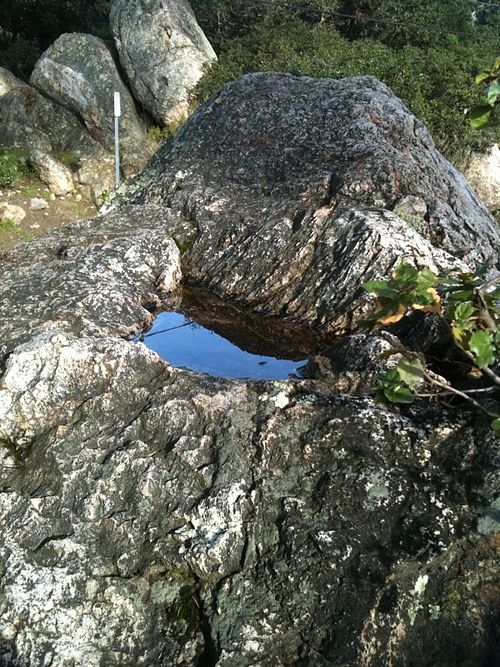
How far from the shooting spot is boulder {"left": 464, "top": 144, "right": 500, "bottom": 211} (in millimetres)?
14125

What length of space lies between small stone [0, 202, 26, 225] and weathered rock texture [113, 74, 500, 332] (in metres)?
6.82

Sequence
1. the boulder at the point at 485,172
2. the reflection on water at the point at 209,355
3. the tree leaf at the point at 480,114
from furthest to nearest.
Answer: the boulder at the point at 485,172, the reflection on water at the point at 209,355, the tree leaf at the point at 480,114

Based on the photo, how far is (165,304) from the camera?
15.0ft

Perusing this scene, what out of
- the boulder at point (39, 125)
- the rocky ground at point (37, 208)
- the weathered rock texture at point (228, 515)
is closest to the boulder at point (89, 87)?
the boulder at point (39, 125)

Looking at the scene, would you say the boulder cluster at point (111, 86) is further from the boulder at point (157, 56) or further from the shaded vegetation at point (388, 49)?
the shaded vegetation at point (388, 49)

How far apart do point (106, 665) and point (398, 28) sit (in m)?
17.9

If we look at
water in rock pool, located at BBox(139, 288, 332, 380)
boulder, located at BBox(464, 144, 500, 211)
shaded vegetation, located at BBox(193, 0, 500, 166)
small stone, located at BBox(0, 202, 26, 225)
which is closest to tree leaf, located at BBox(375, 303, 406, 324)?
water in rock pool, located at BBox(139, 288, 332, 380)

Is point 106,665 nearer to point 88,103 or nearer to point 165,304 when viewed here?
point 165,304

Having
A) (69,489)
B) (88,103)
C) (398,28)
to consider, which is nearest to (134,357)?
(69,489)

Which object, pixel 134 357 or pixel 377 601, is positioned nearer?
pixel 377 601

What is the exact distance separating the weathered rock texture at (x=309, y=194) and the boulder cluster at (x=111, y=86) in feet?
29.6

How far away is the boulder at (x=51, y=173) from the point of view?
13.4m

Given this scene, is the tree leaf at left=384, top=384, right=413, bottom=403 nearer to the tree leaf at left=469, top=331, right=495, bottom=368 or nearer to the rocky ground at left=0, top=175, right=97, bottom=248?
the tree leaf at left=469, top=331, right=495, bottom=368

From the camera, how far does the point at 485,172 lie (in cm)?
1422
